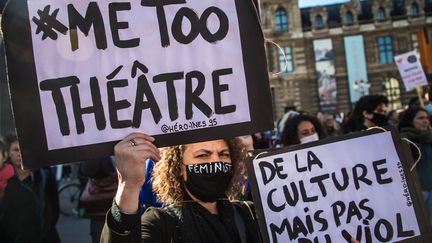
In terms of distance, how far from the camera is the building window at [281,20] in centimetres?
3997

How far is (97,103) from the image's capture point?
167 centimetres

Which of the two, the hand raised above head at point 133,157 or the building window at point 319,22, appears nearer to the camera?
the hand raised above head at point 133,157

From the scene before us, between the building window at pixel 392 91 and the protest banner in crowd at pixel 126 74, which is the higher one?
the protest banner in crowd at pixel 126 74

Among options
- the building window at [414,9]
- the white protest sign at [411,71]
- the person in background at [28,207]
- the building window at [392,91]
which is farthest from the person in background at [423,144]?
the building window at [414,9]

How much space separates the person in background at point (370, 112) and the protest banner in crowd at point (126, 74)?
146 inches

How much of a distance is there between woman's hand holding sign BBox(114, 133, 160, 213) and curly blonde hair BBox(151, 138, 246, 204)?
0.39 metres

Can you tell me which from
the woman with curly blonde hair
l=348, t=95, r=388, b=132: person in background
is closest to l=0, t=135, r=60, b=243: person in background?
the woman with curly blonde hair

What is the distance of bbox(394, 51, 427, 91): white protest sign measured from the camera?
29.9 feet

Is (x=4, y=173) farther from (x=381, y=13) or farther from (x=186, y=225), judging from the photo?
(x=381, y=13)

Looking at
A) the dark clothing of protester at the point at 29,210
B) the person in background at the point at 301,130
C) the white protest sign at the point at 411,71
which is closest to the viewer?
the dark clothing of protester at the point at 29,210

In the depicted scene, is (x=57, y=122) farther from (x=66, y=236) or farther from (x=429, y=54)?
(x=429, y=54)

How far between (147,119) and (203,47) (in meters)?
0.34

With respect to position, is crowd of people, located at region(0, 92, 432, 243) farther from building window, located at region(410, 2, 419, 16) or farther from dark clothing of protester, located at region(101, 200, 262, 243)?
building window, located at region(410, 2, 419, 16)

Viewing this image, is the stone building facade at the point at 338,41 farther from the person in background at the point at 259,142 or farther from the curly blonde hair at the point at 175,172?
the curly blonde hair at the point at 175,172
